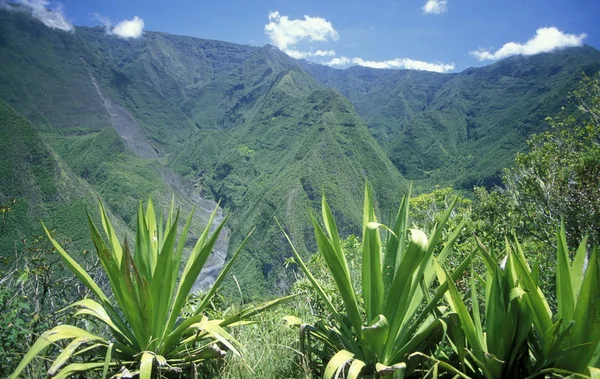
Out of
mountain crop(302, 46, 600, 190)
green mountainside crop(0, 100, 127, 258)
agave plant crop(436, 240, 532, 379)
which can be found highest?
mountain crop(302, 46, 600, 190)

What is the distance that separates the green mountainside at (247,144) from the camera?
72.3m

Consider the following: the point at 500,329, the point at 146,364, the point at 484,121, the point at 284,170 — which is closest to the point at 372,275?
the point at 500,329

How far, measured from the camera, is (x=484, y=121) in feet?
470

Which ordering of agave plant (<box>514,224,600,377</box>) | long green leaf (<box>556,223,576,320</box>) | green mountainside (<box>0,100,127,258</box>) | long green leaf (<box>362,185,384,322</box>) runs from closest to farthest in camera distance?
agave plant (<box>514,224,600,377</box>), long green leaf (<box>556,223,576,320</box>), long green leaf (<box>362,185,384,322</box>), green mountainside (<box>0,100,127,258</box>)

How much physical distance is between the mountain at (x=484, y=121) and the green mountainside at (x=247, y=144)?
693 mm

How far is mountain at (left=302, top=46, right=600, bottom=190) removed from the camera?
332 feet

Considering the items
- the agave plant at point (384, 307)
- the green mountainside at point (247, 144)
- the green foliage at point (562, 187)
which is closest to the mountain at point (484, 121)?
the green mountainside at point (247, 144)

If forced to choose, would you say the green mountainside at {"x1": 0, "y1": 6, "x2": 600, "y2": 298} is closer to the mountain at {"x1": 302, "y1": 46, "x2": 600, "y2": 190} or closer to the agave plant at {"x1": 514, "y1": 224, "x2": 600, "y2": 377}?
the mountain at {"x1": 302, "y1": 46, "x2": 600, "y2": 190}

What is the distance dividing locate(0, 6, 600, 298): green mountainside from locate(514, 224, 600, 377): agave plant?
55584 millimetres

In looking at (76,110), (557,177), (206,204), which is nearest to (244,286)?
(206,204)

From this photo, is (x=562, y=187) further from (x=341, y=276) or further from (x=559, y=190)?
(x=341, y=276)

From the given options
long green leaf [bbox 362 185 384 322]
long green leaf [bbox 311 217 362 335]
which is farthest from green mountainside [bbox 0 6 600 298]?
long green leaf [bbox 362 185 384 322]

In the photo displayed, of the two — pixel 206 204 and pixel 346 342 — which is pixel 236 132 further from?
pixel 346 342

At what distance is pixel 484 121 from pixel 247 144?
309 ft
